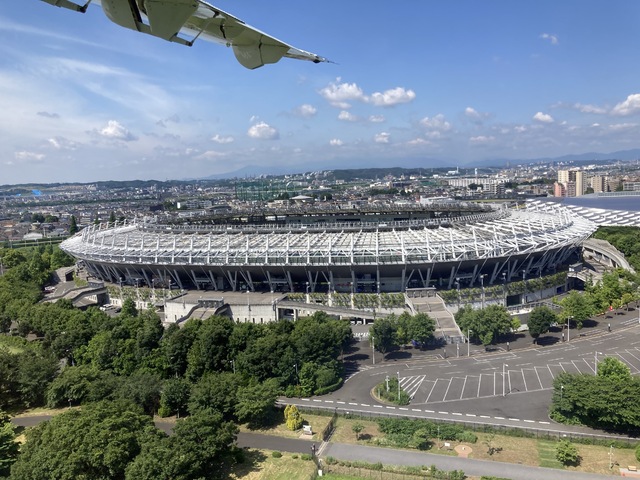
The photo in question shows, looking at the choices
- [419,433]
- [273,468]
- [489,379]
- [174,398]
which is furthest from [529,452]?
[174,398]

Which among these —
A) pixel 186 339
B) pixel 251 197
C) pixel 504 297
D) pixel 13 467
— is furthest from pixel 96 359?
pixel 251 197

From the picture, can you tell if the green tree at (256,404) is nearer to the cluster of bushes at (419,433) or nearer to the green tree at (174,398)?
the green tree at (174,398)

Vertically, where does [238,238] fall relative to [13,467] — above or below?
above

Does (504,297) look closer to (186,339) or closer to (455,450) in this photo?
(455,450)

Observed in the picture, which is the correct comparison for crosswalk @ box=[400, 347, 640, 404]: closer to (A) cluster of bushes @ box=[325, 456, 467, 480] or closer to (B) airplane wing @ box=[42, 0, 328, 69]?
(A) cluster of bushes @ box=[325, 456, 467, 480]

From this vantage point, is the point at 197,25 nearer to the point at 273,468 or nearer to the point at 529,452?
the point at 273,468

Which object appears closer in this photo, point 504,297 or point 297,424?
point 297,424

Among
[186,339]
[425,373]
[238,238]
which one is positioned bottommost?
[425,373]

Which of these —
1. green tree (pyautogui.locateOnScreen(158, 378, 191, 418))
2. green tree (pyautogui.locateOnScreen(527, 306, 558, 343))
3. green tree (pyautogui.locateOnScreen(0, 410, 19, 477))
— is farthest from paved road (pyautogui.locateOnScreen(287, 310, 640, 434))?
green tree (pyautogui.locateOnScreen(0, 410, 19, 477))
